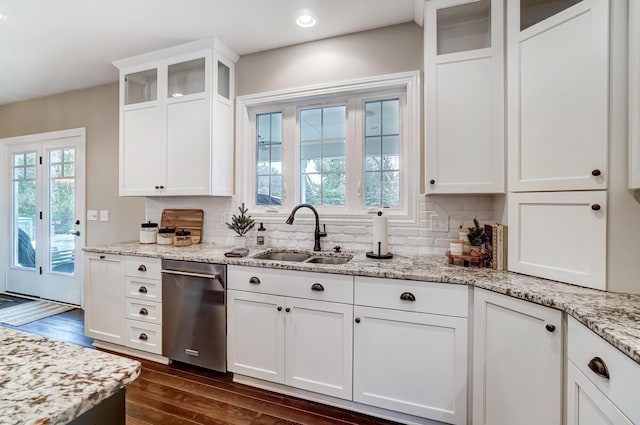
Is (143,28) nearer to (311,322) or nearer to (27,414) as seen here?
(311,322)

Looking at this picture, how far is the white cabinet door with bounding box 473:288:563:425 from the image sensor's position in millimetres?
1304

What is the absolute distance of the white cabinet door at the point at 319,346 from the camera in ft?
6.20

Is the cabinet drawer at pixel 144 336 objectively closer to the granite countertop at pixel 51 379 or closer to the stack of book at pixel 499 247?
the granite countertop at pixel 51 379

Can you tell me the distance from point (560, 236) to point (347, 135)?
1651 mm

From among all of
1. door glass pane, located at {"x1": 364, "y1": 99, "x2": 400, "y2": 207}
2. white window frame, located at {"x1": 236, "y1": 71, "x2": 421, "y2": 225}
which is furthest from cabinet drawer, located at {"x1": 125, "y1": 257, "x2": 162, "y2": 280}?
door glass pane, located at {"x1": 364, "y1": 99, "x2": 400, "y2": 207}

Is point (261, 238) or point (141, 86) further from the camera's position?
point (141, 86)

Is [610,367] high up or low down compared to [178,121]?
down

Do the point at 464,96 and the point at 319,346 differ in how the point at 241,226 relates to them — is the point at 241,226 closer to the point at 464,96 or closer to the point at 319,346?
the point at 319,346

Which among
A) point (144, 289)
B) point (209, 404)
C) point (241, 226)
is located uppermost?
point (241, 226)

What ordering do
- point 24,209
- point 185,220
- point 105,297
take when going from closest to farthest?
point 105,297
point 185,220
point 24,209

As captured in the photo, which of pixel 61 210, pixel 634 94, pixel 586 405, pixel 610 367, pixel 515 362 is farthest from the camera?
pixel 61 210

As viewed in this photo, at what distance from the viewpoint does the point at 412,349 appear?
5.73 feet

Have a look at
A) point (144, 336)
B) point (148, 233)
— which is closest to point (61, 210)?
point (148, 233)

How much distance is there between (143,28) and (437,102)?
2325 millimetres
